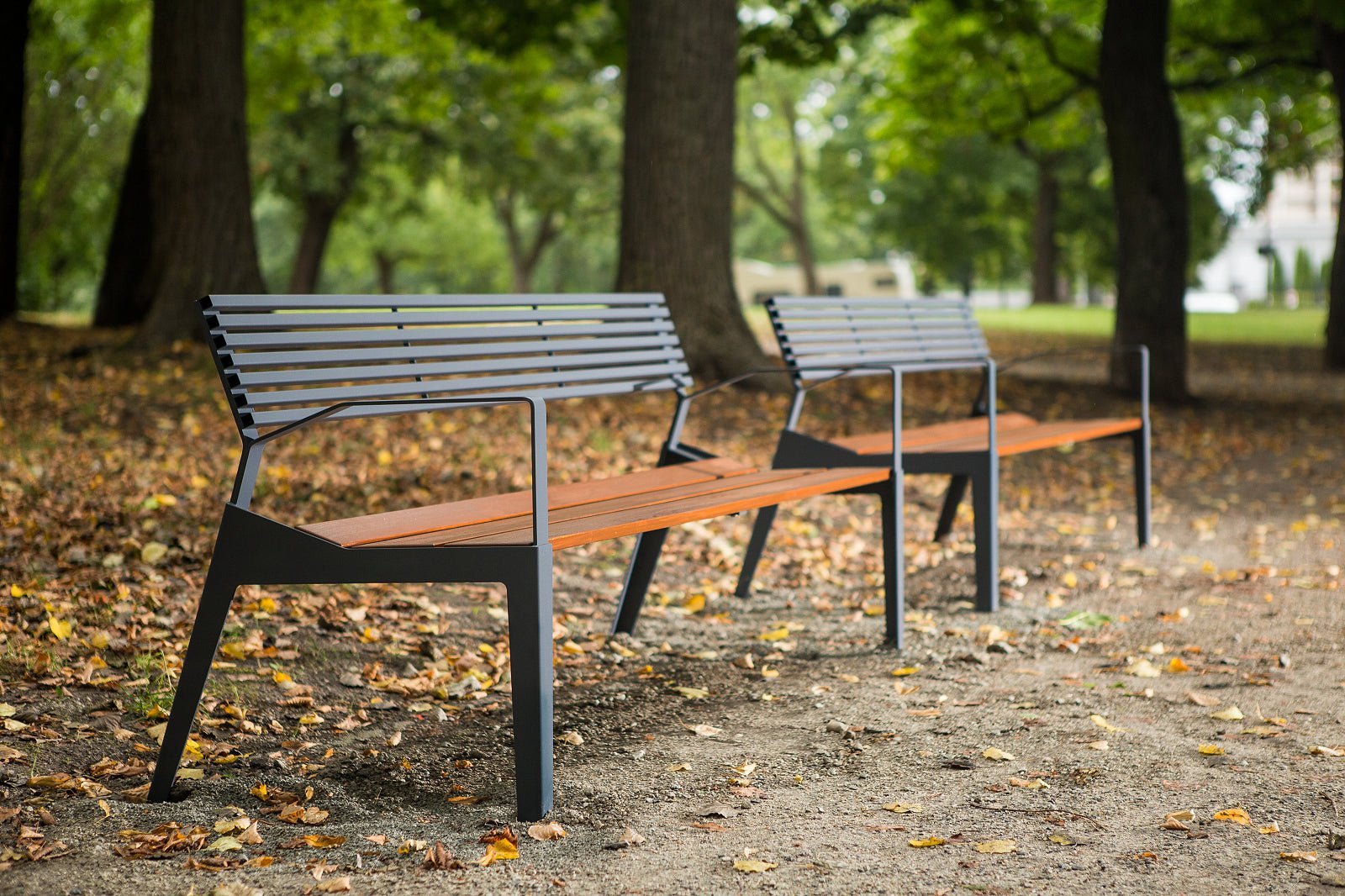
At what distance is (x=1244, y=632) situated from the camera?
4633mm

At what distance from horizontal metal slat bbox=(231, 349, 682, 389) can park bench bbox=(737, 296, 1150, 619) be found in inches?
23.4

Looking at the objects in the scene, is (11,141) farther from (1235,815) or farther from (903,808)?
(1235,815)

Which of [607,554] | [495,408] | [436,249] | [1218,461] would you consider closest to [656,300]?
[607,554]

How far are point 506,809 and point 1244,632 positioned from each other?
114 inches

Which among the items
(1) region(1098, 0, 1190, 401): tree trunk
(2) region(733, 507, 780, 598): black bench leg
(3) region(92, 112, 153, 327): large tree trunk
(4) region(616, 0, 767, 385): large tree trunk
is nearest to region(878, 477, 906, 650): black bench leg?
(2) region(733, 507, 780, 598): black bench leg

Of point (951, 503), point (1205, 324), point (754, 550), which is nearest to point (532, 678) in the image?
point (754, 550)

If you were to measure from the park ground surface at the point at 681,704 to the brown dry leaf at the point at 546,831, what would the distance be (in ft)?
0.08

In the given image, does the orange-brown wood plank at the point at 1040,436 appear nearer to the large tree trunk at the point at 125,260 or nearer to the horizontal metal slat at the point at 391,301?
the horizontal metal slat at the point at 391,301

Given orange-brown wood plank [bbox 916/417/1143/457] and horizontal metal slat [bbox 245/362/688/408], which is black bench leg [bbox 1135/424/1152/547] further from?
horizontal metal slat [bbox 245/362/688/408]

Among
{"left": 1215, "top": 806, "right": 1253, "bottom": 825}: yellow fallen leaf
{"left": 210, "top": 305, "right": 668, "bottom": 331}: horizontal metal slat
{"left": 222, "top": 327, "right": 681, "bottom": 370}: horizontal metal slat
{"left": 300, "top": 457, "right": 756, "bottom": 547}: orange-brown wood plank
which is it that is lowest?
{"left": 1215, "top": 806, "right": 1253, "bottom": 825}: yellow fallen leaf

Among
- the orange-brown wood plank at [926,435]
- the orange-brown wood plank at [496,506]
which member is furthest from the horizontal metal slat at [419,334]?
the orange-brown wood plank at [926,435]

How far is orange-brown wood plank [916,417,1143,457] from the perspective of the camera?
5.22m

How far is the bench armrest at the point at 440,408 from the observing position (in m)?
2.83

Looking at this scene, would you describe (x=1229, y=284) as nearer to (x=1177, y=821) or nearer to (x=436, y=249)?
(x=436, y=249)
